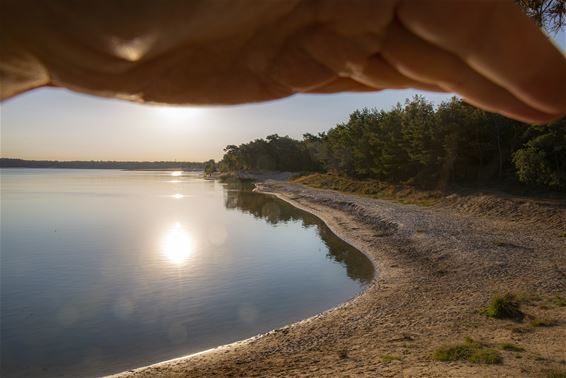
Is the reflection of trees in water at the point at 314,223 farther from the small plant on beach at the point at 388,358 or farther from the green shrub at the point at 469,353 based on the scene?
the green shrub at the point at 469,353

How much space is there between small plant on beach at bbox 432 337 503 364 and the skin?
397 inches

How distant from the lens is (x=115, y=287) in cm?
2234

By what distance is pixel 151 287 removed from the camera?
71.9ft

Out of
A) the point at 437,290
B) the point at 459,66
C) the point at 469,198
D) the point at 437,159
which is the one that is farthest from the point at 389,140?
the point at 459,66

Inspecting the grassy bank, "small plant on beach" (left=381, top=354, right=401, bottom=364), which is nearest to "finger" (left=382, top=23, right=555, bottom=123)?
"small plant on beach" (left=381, top=354, right=401, bottom=364)

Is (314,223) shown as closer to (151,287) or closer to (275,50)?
(151,287)

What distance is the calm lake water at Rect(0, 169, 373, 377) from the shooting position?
14922 mm

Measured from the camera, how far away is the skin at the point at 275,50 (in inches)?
39.9

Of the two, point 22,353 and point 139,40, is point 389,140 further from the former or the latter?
point 139,40

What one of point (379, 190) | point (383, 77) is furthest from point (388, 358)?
point (379, 190)

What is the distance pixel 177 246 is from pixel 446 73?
114 feet

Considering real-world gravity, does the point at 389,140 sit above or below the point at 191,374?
above

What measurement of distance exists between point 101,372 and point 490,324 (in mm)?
11893

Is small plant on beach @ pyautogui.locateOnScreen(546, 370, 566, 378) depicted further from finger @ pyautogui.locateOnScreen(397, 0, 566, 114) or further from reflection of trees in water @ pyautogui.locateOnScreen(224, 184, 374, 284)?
reflection of trees in water @ pyautogui.locateOnScreen(224, 184, 374, 284)
